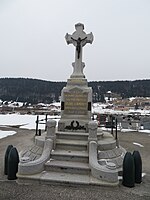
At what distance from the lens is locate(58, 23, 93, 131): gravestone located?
10.4m

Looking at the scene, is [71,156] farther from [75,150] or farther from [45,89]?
[45,89]

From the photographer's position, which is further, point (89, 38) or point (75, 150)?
point (89, 38)

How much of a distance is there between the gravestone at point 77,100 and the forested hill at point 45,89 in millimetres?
101181

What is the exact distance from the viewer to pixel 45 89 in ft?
431

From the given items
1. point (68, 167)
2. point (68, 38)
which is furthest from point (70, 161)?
point (68, 38)

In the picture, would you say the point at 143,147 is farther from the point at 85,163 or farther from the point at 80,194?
the point at 80,194

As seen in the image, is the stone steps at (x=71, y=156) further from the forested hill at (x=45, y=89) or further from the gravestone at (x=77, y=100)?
the forested hill at (x=45, y=89)

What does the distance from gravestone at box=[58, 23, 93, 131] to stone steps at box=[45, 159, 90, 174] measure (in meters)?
2.78

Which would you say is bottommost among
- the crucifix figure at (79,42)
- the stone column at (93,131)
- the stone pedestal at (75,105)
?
the stone column at (93,131)

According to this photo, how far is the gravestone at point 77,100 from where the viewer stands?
1040 centimetres

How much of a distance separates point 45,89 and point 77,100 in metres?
122

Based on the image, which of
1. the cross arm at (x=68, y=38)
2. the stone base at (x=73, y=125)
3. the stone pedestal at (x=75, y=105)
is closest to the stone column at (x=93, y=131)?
the stone base at (x=73, y=125)

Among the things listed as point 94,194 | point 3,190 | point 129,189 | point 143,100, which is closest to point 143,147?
point 129,189

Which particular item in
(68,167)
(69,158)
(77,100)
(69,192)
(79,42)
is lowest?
(69,192)
